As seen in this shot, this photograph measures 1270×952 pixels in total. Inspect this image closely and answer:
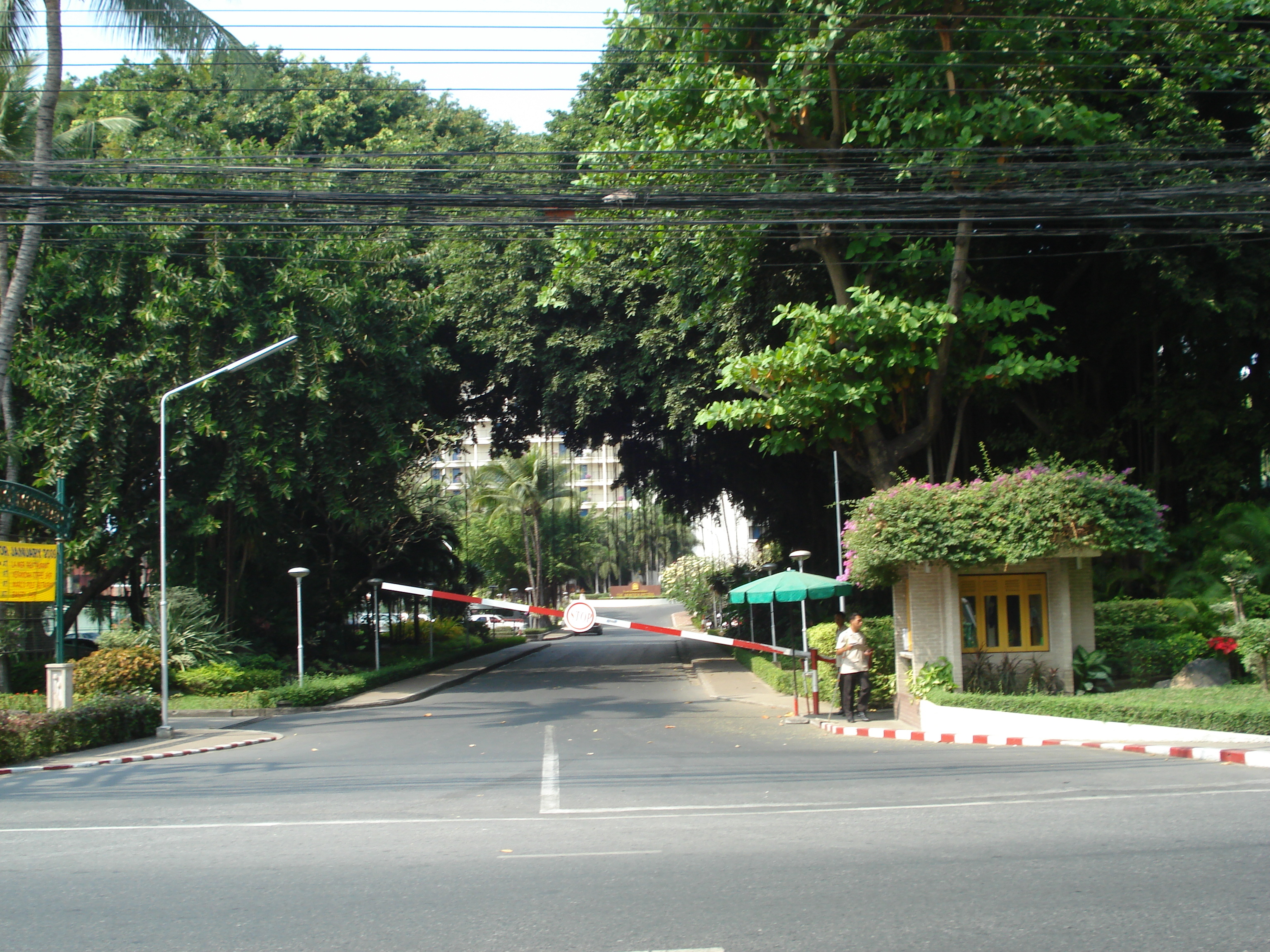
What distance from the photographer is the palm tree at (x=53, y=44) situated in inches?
661

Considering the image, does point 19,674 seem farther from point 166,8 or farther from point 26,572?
point 166,8

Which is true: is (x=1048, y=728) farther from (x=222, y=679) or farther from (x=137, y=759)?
(x=222, y=679)

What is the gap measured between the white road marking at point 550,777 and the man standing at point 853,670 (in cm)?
476

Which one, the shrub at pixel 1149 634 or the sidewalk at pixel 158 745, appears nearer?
the sidewalk at pixel 158 745

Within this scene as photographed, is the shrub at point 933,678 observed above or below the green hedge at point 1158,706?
above

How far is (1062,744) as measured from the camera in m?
13.2

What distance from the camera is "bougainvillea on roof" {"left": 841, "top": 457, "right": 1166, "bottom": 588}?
14672 mm

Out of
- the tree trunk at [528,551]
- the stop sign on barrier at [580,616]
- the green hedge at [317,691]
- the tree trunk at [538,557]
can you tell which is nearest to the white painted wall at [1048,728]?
the stop sign on barrier at [580,616]

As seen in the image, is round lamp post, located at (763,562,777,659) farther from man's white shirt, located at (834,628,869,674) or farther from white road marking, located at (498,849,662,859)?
white road marking, located at (498,849,662,859)

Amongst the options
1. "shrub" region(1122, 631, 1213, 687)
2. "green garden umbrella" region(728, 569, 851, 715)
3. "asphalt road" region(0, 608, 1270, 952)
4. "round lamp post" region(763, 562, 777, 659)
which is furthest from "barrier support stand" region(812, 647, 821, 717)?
"round lamp post" region(763, 562, 777, 659)

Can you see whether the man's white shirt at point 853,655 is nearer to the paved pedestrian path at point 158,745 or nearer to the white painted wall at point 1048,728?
the white painted wall at point 1048,728

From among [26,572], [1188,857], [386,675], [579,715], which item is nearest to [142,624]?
[386,675]

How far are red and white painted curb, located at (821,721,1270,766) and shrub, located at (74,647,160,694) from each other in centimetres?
1359

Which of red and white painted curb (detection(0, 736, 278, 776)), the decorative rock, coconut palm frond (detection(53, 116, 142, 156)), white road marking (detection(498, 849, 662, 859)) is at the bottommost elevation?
red and white painted curb (detection(0, 736, 278, 776))
